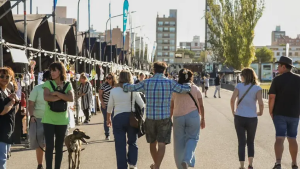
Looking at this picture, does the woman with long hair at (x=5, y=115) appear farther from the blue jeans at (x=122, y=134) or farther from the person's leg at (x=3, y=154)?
the blue jeans at (x=122, y=134)

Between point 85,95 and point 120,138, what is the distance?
31.0ft

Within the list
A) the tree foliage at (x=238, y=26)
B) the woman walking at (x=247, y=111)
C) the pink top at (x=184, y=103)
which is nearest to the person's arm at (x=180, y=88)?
the pink top at (x=184, y=103)

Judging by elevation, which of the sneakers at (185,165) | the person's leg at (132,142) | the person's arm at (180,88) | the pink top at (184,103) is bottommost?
the sneakers at (185,165)

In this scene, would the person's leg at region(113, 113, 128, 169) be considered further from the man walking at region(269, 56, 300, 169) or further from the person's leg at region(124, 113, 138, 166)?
the man walking at region(269, 56, 300, 169)

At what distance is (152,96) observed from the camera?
866cm

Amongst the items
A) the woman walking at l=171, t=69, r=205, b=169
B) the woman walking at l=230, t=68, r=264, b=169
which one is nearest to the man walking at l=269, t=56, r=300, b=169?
the woman walking at l=230, t=68, r=264, b=169

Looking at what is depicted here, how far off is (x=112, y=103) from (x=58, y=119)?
126cm

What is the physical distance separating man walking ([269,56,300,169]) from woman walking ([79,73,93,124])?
28.6 ft

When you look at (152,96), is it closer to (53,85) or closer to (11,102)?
(53,85)

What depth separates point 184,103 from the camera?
8906 millimetres

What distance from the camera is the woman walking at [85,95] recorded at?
56.9ft

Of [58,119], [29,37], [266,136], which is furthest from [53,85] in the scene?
[29,37]

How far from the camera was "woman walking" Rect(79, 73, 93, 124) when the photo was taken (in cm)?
1735

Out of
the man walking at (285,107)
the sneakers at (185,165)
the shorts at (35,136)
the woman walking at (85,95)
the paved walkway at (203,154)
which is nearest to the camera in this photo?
the sneakers at (185,165)
